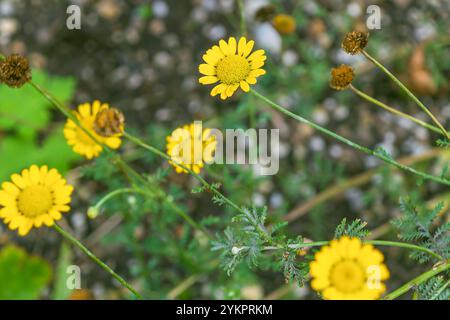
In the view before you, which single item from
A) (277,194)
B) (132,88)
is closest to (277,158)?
(277,194)

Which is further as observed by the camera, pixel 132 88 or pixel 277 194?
pixel 132 88

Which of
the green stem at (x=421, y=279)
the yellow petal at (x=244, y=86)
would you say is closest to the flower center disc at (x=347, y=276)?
the green stem at (x=421, y=279)

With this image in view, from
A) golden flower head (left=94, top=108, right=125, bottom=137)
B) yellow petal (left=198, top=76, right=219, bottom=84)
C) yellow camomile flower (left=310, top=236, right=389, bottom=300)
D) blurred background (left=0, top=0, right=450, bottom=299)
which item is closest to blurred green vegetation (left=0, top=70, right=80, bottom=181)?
blurred background (left=0, top=0, right=450, bottom=299)

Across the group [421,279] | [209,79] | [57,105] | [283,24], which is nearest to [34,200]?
[57,105]

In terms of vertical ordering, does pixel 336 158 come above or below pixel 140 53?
below

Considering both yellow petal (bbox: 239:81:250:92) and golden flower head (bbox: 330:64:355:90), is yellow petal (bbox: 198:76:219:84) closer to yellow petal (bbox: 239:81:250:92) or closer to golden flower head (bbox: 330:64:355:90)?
yellow petal (bbox: 239:81:250:92)

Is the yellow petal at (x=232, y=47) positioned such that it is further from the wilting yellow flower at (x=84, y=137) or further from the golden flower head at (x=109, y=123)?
the wilting yellow flower at (x=84, y=137)
